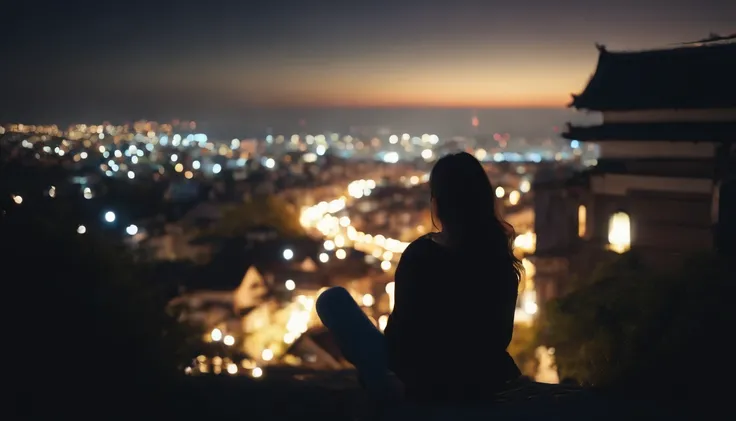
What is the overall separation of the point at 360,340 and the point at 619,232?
614cm

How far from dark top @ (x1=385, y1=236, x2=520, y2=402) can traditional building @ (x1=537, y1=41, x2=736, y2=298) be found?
525 cm

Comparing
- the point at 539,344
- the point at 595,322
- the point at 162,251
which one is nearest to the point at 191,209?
the point at 162,251

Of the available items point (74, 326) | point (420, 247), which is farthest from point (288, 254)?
point (420, 247)

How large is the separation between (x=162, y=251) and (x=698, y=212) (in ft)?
56.6

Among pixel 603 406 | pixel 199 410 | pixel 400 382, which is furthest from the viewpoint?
pixel 199 410

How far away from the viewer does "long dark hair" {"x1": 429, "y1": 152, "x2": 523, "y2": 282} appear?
2.25 metres

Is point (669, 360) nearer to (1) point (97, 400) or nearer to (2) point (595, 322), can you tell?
(2) point (595, 322)

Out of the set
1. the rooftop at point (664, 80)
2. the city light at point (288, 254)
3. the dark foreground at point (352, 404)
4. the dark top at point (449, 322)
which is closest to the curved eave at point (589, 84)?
the rooftop at point (664, 80)

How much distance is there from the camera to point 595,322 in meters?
4.29

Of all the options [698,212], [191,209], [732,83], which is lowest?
[698,212]

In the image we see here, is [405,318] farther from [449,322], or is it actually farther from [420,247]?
[420,247]

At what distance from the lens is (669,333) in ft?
9.87

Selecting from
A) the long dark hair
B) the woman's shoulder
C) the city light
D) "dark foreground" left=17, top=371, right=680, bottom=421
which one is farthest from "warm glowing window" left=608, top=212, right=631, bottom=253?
the city light

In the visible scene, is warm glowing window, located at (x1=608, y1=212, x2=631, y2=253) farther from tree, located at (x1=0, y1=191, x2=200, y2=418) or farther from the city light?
the city light
